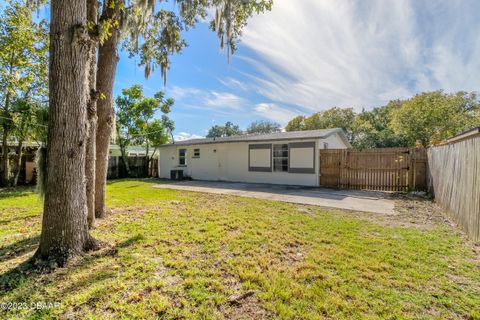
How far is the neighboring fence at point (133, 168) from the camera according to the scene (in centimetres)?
1589

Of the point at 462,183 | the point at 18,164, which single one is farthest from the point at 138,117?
the point at 462,183

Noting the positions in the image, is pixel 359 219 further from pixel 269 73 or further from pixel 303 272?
pixel 269 73

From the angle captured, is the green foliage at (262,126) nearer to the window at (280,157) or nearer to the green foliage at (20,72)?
the window at (280,157)

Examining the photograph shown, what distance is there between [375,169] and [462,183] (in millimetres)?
5525

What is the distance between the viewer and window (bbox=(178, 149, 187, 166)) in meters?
15.8

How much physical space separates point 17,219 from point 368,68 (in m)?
14.3

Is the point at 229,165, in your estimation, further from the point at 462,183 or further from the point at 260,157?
the point at 462,183

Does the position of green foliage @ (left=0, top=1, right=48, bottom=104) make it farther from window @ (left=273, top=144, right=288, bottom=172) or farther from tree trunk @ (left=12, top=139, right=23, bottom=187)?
window @ (left=273, top=144, right=288, bottom=172)

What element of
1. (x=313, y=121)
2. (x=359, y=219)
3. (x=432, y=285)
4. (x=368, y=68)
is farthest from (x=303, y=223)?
(x=313, y=121)

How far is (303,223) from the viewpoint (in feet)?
15.9

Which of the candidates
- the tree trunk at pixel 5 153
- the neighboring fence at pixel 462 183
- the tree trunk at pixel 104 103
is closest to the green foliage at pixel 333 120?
the neighboring fence at pixel 462 183

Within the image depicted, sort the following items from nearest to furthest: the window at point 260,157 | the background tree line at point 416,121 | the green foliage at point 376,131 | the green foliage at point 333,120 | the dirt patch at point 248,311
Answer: the dirt patch at point 248,311 → the window at point 260,157 → the background tree line at point 416,121 → the green foliage at point 376,131 → the green foliage at point 333,120

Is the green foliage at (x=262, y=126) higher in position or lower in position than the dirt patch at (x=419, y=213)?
higher

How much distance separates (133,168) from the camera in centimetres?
1706
